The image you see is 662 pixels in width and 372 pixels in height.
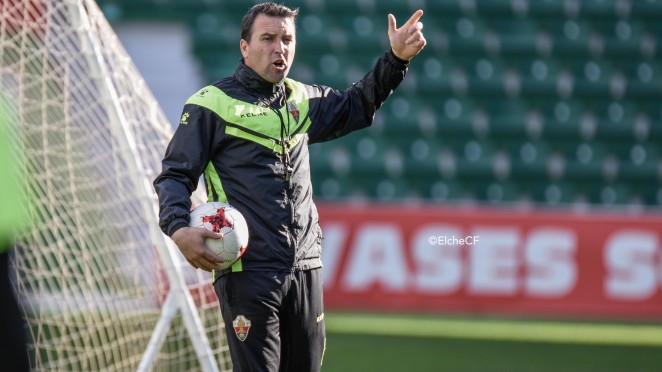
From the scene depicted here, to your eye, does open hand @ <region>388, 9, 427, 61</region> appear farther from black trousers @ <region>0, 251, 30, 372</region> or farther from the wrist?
black trousers @ <region>0, 251, 30, 372</region>

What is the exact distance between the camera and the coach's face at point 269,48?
152 inches

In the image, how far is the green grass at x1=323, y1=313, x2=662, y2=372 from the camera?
6.61 metres

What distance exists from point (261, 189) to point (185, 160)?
0.29 metres

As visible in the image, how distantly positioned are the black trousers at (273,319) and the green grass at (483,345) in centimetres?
252

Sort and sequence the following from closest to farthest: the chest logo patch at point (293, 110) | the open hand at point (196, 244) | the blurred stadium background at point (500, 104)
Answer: the open hand at point (196, 244) → the chest logo patch at point (293, 110) → the blurred stadium background at point (500, 104)

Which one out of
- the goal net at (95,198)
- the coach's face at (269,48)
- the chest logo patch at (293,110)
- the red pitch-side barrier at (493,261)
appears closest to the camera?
the coach's face at (269,48)

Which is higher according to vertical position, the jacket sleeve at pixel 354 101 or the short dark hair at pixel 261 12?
the short dark hair at pixel 261 12

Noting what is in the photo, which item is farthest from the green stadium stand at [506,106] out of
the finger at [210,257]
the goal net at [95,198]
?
the finger at [210,257]

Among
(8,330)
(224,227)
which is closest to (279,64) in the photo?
(224,227)

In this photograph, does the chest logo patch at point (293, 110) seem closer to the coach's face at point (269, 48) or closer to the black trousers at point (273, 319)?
the coach's face at point (269, 48)

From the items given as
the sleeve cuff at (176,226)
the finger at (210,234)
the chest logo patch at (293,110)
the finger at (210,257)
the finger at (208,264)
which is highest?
the chest logo patch at (293,110)

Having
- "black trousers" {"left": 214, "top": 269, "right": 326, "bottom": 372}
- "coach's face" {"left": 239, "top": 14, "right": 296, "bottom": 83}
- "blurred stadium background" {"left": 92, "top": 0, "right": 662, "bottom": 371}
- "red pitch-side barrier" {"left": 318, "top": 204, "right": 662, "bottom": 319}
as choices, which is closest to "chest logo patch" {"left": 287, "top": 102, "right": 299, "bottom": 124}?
"coach's face" {"left": 239, "top": 14, "right": 296, "bottom": 83}

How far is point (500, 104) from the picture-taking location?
11.3 metres

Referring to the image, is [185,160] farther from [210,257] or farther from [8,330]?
[8,330]
